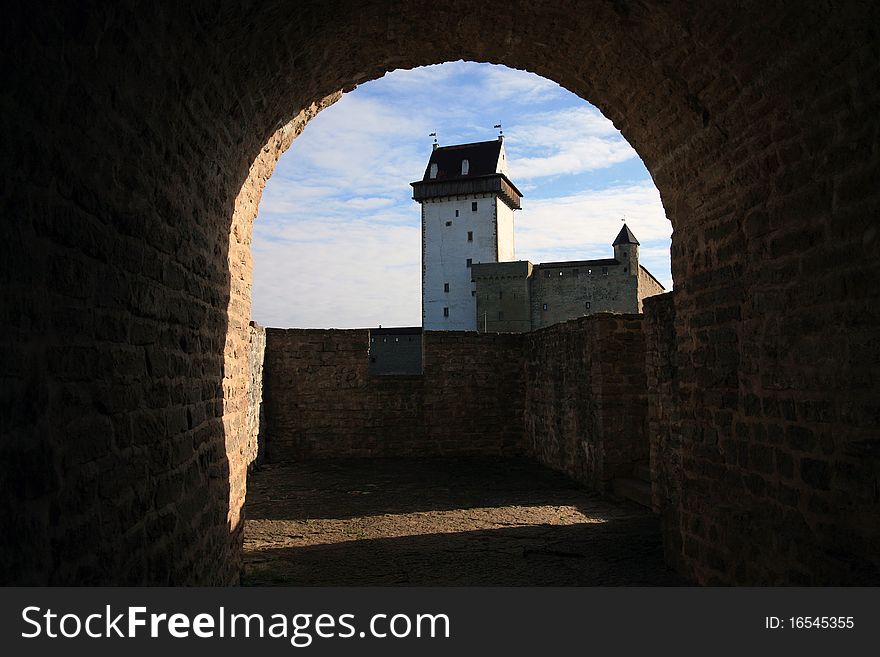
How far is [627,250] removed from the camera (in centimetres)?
3775

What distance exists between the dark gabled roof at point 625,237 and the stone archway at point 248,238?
34615mm

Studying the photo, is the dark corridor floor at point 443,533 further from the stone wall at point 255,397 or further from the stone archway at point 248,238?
the stone archway at point 248,238

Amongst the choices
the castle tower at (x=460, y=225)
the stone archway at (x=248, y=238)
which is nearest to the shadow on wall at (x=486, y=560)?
the stone archway at (x=248, y=238)

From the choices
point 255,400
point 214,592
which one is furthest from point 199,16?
point 255,400

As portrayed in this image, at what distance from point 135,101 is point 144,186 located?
38 centimetres

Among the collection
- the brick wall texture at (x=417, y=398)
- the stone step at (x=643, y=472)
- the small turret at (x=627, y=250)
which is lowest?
the stone step at (x=643, y=472)

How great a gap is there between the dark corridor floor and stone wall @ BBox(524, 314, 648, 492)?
1.57 feet

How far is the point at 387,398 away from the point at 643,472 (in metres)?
5.89

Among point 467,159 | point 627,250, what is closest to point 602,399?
point 627,250

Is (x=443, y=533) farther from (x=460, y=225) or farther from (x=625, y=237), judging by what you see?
(x=460, y=225)

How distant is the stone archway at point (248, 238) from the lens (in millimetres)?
2156

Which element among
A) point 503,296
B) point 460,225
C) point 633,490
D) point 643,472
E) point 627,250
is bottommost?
point 633,490

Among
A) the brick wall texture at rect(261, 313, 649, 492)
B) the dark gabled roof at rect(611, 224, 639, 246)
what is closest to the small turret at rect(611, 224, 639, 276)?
the dark gabled roof at rect(611, 224, 639, 246)

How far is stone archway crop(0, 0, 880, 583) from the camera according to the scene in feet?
7.07
